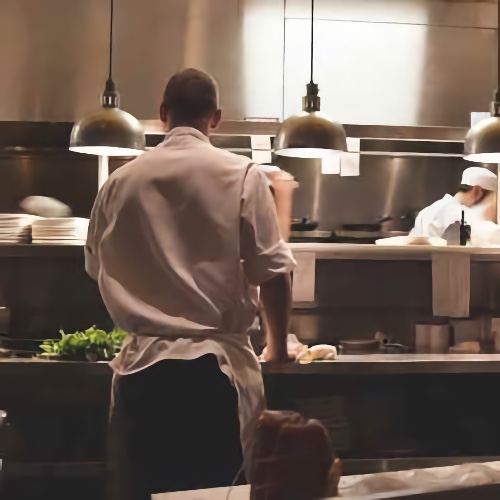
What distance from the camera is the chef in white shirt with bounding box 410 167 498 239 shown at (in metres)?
4.48

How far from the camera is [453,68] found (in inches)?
173

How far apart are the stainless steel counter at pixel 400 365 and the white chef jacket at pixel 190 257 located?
3.49 ft

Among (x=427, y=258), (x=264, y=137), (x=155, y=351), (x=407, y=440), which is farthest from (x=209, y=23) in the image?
(x=155, y=351)

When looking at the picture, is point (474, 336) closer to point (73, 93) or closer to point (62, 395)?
point (62, 395)

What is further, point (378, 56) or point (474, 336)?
point (378, 56)

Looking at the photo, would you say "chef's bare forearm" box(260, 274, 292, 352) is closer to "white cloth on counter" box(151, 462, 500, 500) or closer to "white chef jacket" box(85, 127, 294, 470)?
"white chef jacket" box(85, 127, 294, 470)

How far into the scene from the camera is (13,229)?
3.73m

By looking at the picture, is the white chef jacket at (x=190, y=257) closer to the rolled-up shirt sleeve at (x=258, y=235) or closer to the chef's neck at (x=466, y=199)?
the rolled-up shirt sleeve at (x=258, y=235)

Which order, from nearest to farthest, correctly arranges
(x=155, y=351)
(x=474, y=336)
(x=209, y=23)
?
(x=155, y=351) < (x=474, y=336) < (x=209, y=23)

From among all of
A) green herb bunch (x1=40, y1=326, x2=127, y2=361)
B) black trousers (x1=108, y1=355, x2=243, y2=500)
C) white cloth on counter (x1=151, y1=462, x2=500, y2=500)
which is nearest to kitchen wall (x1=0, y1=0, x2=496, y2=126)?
green herb bunch (x1=40, y1=326, x2=127, y2=361)

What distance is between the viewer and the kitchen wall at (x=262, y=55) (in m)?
4.11

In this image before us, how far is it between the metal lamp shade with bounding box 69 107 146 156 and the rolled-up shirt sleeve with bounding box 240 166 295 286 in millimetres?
1022

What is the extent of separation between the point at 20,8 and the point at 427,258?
97.0 inches

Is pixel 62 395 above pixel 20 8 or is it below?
below
